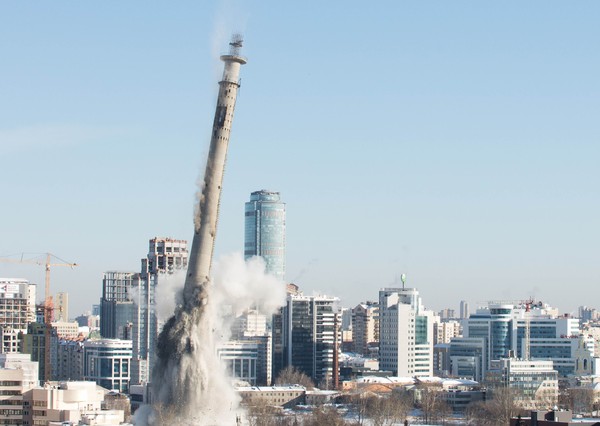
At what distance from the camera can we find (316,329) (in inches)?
7500

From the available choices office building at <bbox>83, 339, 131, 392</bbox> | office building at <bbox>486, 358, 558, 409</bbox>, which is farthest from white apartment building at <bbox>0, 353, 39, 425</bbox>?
office building at <bbox>83, 339, 131, 392</bbox>

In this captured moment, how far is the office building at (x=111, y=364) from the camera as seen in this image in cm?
18912

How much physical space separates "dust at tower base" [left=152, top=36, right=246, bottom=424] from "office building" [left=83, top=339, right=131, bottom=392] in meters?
105

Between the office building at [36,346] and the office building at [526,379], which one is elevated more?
the office building at [36,346]

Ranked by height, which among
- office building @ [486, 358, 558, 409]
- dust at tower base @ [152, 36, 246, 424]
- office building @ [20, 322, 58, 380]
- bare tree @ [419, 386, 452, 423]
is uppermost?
dust at tower base @ [152, 36, 246, 424]

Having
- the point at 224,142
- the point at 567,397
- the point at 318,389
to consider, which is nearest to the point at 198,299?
the point at 224,142

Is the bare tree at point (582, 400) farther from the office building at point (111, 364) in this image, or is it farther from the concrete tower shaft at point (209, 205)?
the concrete tower shaft at point (209, 205)

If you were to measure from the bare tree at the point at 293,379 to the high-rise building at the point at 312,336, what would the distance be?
6.21 m

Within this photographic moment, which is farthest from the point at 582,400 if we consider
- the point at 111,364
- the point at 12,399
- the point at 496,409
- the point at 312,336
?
the point at 12,399

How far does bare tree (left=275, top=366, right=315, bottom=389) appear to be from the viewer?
17950 cm

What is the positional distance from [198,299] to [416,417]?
70880 millimetres

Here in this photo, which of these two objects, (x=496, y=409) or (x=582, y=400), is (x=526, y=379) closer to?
(x=582, y=400)

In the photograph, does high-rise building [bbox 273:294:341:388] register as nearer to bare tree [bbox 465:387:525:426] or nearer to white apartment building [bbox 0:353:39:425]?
bare tree [bbox 465:387:525:426]

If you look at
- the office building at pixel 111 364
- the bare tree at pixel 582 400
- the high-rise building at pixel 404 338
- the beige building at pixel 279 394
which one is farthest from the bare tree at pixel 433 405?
the office building at pixel 111 364
